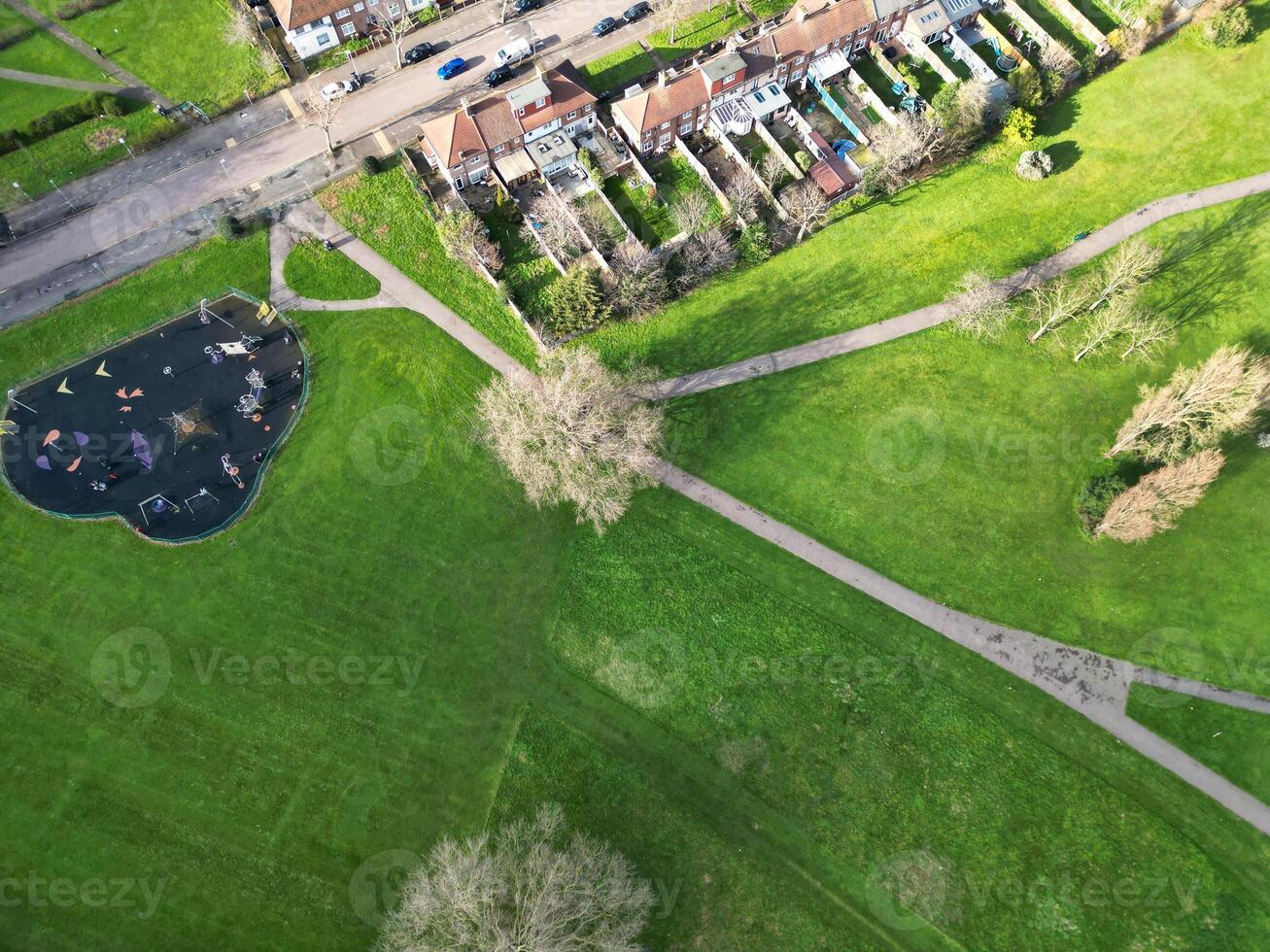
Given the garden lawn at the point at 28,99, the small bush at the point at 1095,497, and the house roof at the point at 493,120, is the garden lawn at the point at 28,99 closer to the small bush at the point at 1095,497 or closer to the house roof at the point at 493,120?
the house roof at the point at 493,120

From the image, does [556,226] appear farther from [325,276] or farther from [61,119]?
[61,119]

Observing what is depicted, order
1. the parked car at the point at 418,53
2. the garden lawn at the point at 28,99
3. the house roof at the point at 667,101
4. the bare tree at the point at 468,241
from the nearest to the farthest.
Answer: the bare tree at the point at 468,241
the house roof at the point at 667,101
the garden lawn at the point at 28,99
the parked car at the point at 418,53

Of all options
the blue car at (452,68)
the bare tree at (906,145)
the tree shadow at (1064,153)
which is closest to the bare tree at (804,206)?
the bare tree at (906,145)

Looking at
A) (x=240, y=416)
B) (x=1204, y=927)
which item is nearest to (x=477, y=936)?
(x=240, y=416)

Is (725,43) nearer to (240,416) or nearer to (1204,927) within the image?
(240,416)

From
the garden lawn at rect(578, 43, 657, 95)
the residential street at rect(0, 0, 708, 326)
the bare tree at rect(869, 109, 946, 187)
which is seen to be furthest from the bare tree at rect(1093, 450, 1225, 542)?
the residential street at rect(0, 0, 708, 326)
